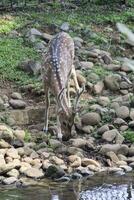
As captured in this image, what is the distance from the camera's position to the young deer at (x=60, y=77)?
7.66 meters

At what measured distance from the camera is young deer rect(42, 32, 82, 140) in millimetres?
7656

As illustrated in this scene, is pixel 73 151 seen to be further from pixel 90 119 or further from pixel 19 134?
pixel 90 119

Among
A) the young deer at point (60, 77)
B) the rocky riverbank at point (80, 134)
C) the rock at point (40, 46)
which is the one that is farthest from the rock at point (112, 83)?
the rock at point (40, 46)

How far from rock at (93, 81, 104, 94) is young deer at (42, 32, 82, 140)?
69cm

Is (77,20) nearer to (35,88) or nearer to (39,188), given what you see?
(35,88)

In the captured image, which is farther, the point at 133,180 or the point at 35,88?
the point at 35,88

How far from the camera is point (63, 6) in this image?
13.4 metres

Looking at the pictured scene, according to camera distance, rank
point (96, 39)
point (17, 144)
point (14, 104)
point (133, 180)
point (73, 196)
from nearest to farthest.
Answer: point (73, 196), point (133, 180), point (17, 144), point (14, 104), point (96, 39)

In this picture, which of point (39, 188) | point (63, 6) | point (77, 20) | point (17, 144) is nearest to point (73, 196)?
point (39, 188)

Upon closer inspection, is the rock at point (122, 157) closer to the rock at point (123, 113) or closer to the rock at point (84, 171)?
the rock at point (84, 171)

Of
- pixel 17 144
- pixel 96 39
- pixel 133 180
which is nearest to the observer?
pixel 133 180

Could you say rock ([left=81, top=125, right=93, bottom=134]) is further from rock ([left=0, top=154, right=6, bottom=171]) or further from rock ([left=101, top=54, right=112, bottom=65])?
rock ([left=101, top=54, right=112, bottom=65])

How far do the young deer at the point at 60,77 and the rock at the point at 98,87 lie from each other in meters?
0.69

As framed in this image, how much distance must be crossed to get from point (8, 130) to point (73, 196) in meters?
1.77
